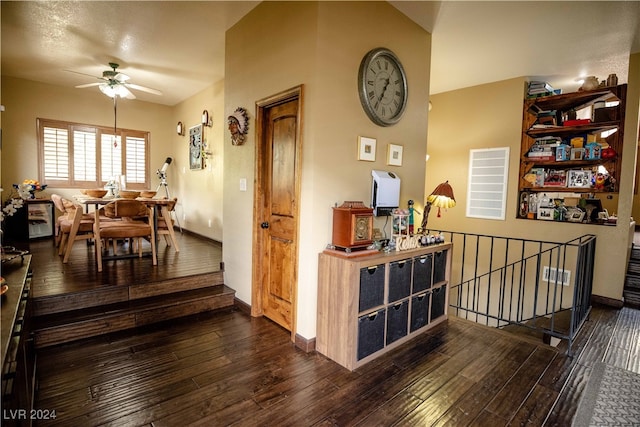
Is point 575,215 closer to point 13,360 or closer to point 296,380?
point 296,380

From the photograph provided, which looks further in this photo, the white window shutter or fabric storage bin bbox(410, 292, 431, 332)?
the white window shutter

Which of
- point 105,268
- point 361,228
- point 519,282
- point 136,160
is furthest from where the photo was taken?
point 136,160

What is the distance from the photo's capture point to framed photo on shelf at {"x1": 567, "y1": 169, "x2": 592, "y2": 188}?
4.15 meters

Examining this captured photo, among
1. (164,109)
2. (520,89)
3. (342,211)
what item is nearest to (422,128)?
(342,211)

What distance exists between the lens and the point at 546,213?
4363 mm

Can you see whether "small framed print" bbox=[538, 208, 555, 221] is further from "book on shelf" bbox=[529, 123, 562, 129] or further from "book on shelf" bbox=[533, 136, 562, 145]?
"book on shelf" bbox=[529, 123, 562, 129]

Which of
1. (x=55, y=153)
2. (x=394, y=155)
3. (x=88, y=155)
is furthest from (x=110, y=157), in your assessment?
(x=394, y=155)

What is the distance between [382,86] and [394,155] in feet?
2.11

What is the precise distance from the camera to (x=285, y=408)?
1.91 metres

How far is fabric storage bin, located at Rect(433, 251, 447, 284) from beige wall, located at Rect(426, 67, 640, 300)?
2010 millimetres

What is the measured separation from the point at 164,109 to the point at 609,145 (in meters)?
7.83

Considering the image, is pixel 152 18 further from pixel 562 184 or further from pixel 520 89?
pixel 562 184

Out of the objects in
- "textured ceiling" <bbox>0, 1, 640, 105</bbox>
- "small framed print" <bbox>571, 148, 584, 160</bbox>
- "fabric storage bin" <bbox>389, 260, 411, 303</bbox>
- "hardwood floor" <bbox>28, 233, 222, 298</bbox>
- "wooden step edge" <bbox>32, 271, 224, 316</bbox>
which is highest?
"textured ceiling" <bbox>0, 1, 640, 105</bbox>

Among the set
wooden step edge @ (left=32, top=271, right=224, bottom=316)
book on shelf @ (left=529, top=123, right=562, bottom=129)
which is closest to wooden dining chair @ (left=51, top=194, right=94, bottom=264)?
wooden step edge @ (left=32, top=271, right=224, bottom=316)
